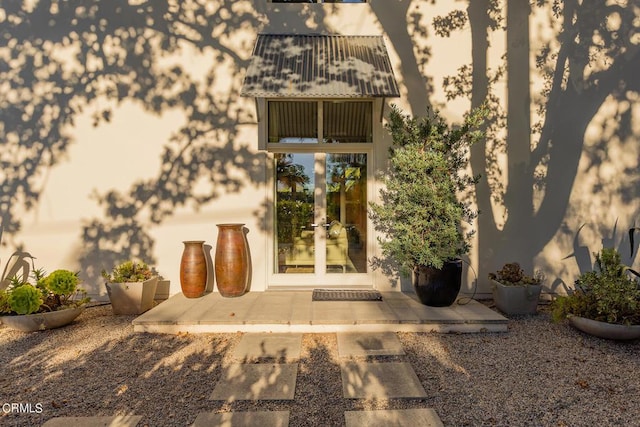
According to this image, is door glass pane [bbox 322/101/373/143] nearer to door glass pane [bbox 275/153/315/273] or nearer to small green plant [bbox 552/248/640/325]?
door glass pane [bbox 275/153/315/273]

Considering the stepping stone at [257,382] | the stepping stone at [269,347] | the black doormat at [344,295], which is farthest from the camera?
the black doormat at [344,295]

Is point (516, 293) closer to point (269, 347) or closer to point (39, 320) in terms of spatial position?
point (269, 347)

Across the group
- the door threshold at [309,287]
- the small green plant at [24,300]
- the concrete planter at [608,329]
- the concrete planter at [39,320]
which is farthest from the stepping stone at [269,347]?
the concrete planter at [608,329]

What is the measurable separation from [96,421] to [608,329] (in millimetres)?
4921

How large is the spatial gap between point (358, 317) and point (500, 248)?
2.91 m

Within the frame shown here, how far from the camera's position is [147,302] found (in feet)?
16.9

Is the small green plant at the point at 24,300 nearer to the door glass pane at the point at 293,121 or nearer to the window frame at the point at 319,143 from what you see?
the window frame at the point at 319,143

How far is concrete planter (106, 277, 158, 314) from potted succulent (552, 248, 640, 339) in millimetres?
5341

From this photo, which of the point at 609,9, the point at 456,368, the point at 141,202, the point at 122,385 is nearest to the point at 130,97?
the point at 141,202

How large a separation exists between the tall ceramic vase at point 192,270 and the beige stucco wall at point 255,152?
0.50m

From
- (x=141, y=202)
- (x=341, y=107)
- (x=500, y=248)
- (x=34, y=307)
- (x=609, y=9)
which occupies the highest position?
(x=609, y=9)

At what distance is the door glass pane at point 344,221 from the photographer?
5.86 meters

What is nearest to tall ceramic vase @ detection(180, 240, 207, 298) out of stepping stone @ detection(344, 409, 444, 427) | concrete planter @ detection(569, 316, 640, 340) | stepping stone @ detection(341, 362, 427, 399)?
stepping stone @ detection(341, 362, 427, 399)

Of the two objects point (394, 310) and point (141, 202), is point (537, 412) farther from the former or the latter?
point (141, 202)
